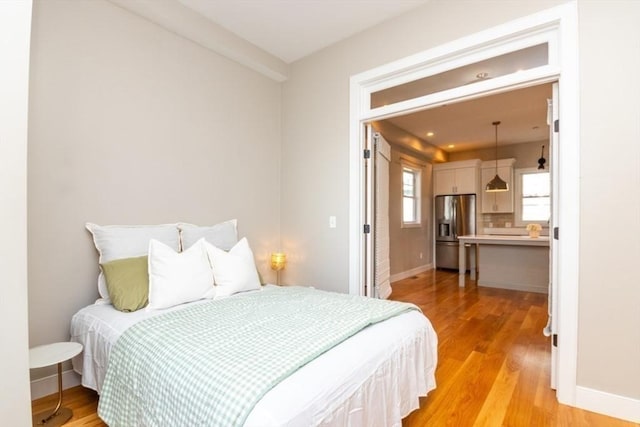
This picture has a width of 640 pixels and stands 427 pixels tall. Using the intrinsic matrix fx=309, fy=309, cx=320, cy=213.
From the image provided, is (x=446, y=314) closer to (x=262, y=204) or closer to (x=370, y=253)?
(x=370, y=253)

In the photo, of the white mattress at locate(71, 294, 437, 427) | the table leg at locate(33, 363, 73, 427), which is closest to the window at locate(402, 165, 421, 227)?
the white mattress at locate(71, 294, 437, 427)

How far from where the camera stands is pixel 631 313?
71.2 inches

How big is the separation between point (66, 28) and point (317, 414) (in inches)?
112

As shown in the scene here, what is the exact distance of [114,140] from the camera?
7.77ft

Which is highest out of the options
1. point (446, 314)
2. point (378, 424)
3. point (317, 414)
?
point (317, 414)

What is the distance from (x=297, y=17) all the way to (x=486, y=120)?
404cm

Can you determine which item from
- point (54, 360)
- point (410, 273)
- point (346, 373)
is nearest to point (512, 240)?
point (410, 273)

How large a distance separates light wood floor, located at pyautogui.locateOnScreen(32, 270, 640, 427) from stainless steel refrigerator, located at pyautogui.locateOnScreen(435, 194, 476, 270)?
2682 millimetres

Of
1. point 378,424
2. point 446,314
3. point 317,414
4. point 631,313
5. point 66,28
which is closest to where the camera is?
point 317,414

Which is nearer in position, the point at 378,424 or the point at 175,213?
the point at 378,424

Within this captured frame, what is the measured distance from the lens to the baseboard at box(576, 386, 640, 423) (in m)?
1.79

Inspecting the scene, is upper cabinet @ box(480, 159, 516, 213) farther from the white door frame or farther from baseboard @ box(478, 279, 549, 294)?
the white door frame

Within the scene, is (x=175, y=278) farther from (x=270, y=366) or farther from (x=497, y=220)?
(x=497, y=220)

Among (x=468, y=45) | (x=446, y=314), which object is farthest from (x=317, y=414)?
(x=446, y=314)
